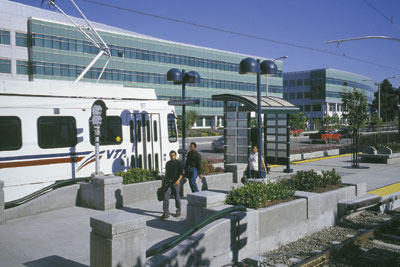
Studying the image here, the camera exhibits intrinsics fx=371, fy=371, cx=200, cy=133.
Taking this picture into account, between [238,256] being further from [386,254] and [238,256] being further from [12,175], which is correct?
[12,175]

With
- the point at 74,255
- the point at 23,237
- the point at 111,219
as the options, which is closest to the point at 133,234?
the point at 111,219

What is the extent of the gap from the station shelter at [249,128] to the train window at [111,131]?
422cm

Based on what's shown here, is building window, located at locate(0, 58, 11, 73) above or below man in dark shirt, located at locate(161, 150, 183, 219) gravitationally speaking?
above

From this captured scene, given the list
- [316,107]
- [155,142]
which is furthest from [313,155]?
[316,107]

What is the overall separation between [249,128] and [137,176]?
18.3 ft

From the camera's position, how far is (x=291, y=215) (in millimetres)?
8383

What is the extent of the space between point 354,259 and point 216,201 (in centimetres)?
298

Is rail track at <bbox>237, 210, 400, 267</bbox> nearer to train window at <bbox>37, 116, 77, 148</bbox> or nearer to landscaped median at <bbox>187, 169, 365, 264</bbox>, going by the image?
landscaped median at <bbox>187, 169, 365, 264</bbox>

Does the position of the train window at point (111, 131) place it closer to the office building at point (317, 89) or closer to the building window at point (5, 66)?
the building window at point (5, 66)

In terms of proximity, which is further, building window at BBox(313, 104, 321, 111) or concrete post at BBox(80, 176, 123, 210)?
building window at BBox(313, 104, 321, 111)

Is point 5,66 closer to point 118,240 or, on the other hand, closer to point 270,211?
point 270,211

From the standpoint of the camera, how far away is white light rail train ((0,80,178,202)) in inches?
440

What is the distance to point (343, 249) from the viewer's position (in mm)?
7777

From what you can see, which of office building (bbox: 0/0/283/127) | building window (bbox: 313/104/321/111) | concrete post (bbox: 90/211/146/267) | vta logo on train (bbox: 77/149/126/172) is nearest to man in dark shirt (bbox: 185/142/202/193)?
vta logo on train (bbox: 77/149/126/172)
